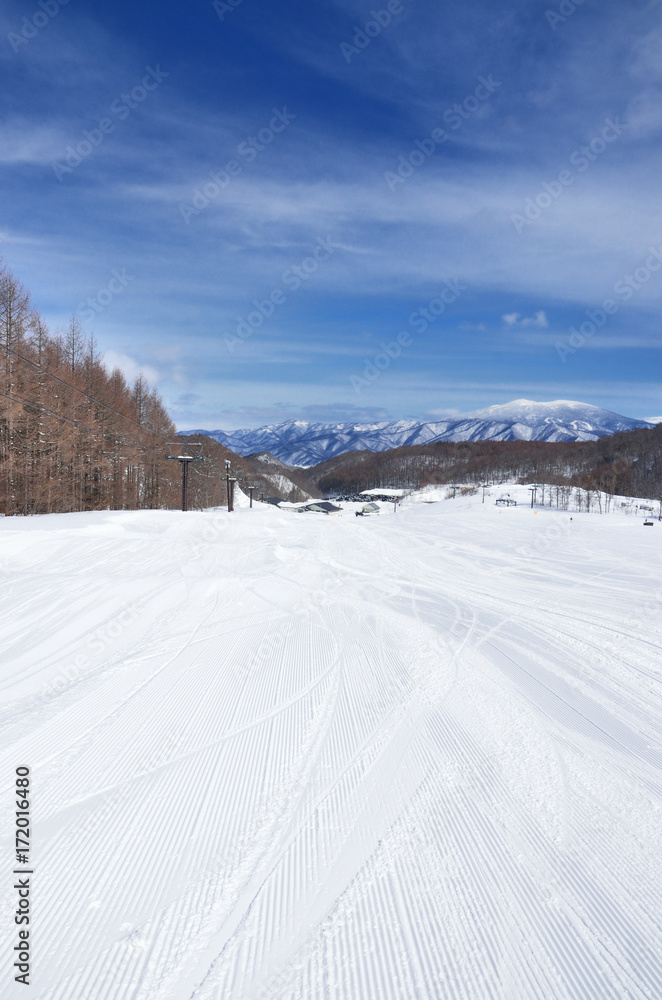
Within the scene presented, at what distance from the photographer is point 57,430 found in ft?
81.4

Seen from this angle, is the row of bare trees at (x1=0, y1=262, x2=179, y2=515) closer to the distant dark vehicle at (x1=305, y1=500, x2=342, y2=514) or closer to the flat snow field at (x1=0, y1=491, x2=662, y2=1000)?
the flat snow field at (x1=0, y1=491, x2=662, y2=1000)

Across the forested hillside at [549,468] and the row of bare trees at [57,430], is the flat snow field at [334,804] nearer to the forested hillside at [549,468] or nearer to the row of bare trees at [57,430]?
the row of bare trees at [57,430]

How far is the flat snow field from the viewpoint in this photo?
2.05 meters

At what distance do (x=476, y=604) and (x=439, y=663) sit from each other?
3.22 m

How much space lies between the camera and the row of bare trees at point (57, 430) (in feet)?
73.3

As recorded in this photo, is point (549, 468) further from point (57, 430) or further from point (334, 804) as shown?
point (334, 804)

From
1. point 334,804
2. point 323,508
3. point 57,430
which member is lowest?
point 323,508

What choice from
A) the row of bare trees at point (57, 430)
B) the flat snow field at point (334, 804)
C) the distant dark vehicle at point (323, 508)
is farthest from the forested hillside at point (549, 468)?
the flat snow field at point (334, 804)

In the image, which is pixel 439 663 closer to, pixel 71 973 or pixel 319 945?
pixel 319 945

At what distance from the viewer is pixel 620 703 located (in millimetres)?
4523

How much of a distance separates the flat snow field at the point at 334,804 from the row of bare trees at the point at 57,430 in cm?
1425

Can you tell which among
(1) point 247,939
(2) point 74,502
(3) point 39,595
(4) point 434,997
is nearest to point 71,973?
(1) point 247,939

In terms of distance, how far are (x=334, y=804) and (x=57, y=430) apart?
27055 mm

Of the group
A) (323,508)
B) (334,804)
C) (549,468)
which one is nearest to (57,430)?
(334,804)
